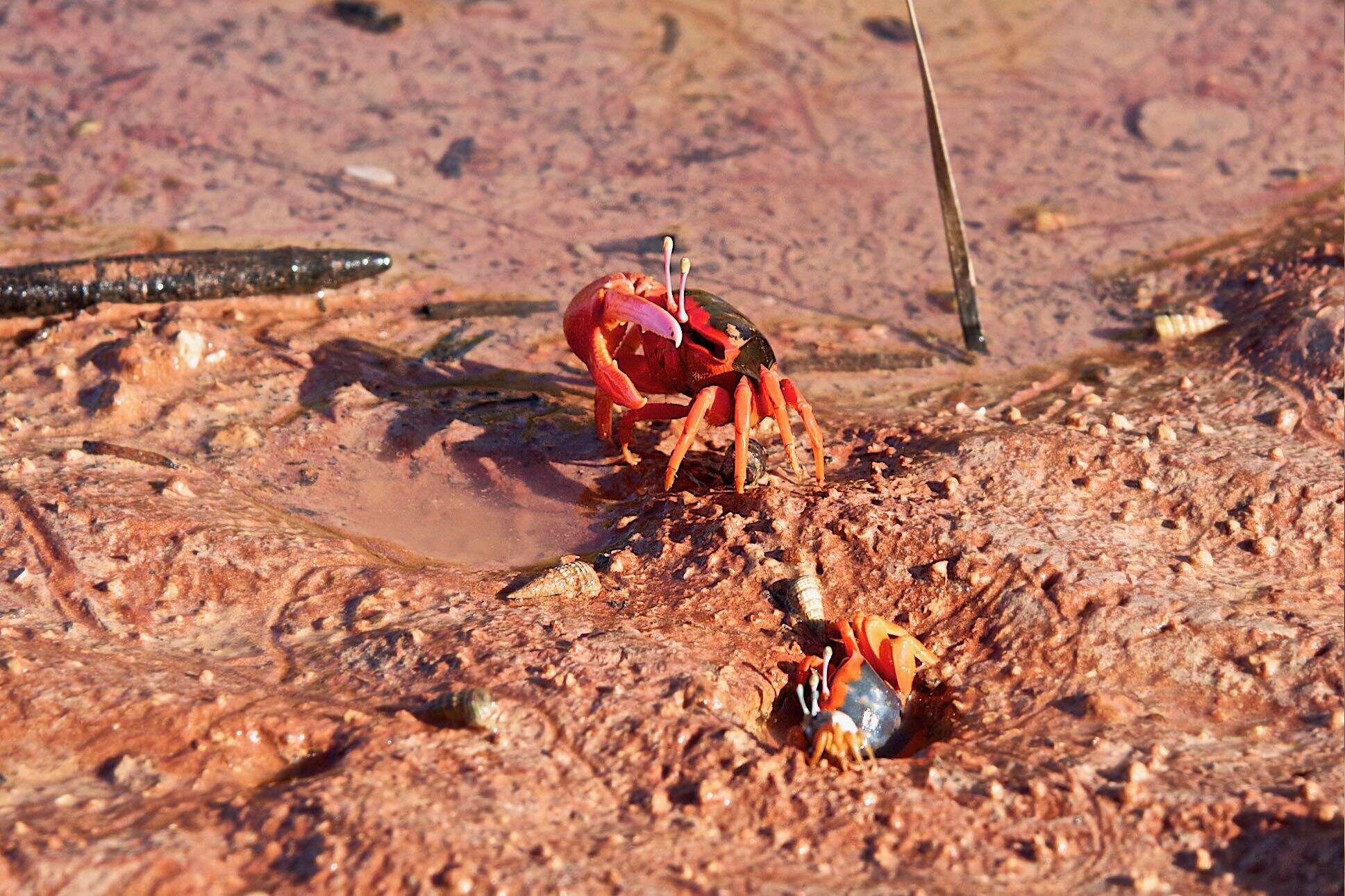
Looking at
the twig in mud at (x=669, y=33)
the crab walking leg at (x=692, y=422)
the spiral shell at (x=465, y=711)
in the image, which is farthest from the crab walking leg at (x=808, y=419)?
the twig in mud at (x=669, y=33)

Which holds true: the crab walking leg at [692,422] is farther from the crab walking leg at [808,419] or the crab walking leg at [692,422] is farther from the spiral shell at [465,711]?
the spiral shell at [465,711]

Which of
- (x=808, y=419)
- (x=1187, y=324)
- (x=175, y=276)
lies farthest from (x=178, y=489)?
(x=1187, y=324)

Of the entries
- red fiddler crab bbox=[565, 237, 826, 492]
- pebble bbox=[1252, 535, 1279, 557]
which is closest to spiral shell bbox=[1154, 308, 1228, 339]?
pebble bbox=[1252, 535, 1279, 557]

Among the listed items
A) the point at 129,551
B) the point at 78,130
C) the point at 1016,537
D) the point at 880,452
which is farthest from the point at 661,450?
the point at 78,130

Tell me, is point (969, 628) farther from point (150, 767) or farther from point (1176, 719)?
point (150, 767)

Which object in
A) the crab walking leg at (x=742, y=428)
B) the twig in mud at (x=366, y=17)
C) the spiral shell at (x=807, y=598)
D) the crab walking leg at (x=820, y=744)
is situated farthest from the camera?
the twig in mud at (x=366, y=17)

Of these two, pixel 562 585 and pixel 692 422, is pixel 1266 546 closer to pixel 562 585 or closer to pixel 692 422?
pixel 692 422

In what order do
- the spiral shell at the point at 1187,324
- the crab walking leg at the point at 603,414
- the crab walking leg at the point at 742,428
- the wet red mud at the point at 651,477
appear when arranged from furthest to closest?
the spiral shell at the point at 1187,324 → the crab walking leg at the point at 603,414 → the crab walking leg at the point at 742,428 → the wet red mud at the point at 651,477
